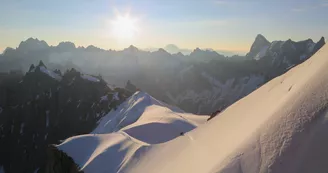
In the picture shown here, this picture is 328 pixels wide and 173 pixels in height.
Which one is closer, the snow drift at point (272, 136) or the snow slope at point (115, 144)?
the snow drift at point (272, 136)

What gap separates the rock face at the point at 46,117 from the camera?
152 metres

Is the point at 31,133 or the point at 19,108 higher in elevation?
the point at 19,108

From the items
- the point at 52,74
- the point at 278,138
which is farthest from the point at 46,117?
the point at 278,138

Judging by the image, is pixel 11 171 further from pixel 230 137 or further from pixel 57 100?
pixel 230 137

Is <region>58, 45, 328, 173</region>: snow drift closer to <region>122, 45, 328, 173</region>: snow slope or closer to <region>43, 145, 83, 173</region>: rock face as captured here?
<region>122, 45, 328, 173</region>: snow slope

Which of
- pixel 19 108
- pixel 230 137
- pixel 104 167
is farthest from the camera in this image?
pixel 19 108

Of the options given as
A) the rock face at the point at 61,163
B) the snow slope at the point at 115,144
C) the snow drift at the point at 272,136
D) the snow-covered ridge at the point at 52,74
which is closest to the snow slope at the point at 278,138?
the snow drift at the point at 272,136

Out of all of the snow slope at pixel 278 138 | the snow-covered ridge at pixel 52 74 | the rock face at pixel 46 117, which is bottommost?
the rock face at pixel 46 117

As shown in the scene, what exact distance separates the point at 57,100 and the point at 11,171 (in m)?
43.4

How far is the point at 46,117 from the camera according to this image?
169 m

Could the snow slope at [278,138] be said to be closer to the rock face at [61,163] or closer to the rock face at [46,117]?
the rock face at [61,163]

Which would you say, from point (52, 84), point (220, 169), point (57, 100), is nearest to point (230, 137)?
point (220, 169)

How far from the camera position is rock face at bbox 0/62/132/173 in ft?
497

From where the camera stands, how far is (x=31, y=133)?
16500 cm
